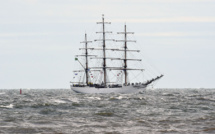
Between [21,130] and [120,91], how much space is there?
3938 inches

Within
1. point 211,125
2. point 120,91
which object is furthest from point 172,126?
point 120,91

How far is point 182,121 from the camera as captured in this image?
26.9m

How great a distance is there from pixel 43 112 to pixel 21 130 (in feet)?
41.3

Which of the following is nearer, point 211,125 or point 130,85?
point 211,125

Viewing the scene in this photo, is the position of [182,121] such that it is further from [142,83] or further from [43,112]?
[142,83]

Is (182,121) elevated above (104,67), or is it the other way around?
(104,67)

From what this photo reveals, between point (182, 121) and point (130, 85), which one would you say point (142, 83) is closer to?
point (130, 85)

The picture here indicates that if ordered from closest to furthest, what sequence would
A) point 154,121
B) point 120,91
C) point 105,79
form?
1. point 154,121
2. point 120,91
3. point 105,79

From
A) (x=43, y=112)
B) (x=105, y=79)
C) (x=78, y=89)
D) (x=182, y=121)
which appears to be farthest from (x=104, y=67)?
(x=182, y=121)

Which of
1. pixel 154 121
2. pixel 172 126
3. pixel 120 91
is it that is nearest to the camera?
pixel 172 126

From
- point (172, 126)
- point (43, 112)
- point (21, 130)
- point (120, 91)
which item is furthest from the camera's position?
point (120, 91)

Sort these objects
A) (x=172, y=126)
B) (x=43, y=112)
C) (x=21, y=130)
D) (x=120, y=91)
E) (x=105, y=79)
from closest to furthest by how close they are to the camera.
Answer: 1. (x=21, y=130)
2. (x=172, y=126)
3. (x=43, y=112)
4. (x=120, y=91)
5. (x=105, y=79)

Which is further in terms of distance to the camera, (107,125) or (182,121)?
(182,121)

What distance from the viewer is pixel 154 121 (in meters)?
26.8
